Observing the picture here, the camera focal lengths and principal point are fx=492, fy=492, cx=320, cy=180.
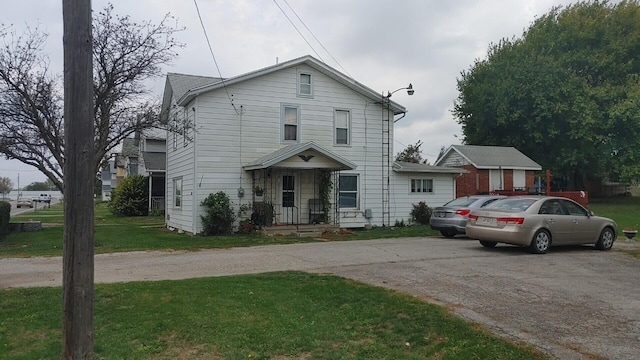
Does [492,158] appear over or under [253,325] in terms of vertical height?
over

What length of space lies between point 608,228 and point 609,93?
25941 millimetres

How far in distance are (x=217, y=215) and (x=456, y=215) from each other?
8414 millimetres

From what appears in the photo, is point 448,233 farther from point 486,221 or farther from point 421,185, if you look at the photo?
point 421,185

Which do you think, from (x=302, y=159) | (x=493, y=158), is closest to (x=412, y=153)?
(x=493, y=158)

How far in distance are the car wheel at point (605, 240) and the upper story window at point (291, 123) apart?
1134 centimetres

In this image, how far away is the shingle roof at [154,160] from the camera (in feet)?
105

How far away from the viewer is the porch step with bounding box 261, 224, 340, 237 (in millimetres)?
17875

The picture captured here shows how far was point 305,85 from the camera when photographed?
20.3m

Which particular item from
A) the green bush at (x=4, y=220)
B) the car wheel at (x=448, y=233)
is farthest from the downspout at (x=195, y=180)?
the car wheel at (x=448, y=233)

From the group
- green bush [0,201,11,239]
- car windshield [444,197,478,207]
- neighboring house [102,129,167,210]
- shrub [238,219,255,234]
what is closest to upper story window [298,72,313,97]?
shrub [238,219,255,234]

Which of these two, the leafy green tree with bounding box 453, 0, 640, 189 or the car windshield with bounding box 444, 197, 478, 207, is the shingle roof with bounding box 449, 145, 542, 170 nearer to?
the leafy green tree with bounding box 453, 0, 640, 189

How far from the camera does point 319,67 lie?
20250 mm

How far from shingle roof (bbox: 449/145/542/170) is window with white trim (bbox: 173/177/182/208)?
18785 mm

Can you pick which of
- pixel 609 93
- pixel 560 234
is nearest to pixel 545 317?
pixel 560 234
